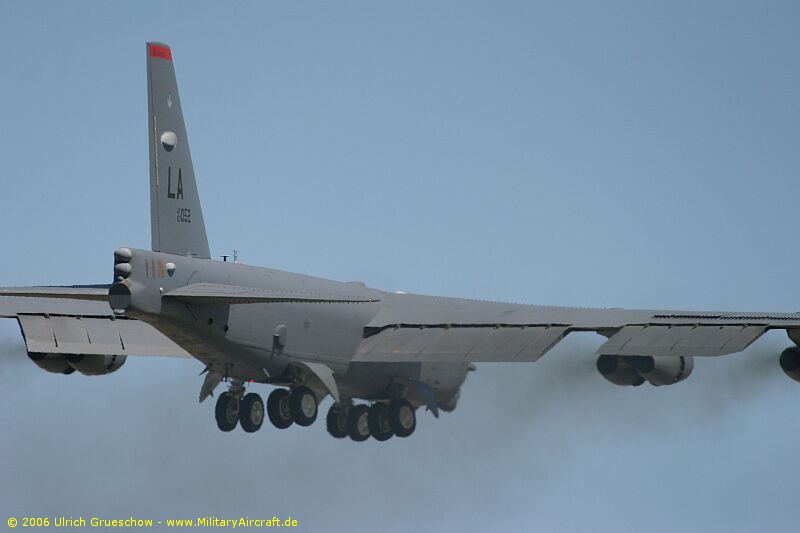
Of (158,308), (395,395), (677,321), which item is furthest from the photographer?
(395,395)

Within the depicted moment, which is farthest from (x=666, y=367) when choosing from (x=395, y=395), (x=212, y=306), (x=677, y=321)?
(x=212, y=306)

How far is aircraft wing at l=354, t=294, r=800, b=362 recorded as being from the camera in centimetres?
4903

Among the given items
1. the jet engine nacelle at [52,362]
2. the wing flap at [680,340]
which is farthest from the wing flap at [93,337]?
the wing flap at [680,340]

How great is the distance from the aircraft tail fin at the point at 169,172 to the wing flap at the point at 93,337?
4.14 metres

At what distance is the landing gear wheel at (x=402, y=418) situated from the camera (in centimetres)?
5466

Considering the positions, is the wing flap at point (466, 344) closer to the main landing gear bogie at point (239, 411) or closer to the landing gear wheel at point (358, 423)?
the landing gear wheel at point (358, 423)

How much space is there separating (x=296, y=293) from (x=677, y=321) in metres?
9.35

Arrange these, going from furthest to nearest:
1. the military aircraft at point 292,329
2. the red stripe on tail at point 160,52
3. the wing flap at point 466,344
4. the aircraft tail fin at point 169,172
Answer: the red stripe on tail at point 160,52
the wing flap at point 466,344
the aircraft tail fin at point 169,172
the military aircraft at point 292,329

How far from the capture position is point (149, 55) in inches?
1973

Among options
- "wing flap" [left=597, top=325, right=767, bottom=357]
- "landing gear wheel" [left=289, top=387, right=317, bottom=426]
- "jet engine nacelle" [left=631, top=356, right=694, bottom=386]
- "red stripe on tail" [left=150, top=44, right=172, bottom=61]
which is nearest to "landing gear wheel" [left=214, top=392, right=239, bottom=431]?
"landing gear wheel" [left=289, top=387, right=317, bottom=426]

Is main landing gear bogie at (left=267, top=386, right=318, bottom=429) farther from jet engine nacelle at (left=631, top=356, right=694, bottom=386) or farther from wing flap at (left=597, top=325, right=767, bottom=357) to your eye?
jet engine nacelle at (left=631, top=356, right=694, bottom=386)

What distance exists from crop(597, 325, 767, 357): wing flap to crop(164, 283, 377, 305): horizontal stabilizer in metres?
6.55

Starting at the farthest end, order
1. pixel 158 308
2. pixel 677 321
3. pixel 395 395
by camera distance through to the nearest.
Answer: pixel 395 395 → pixel 677 321 → pixel 158 308

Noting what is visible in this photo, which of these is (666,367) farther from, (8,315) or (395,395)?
(8,315)
